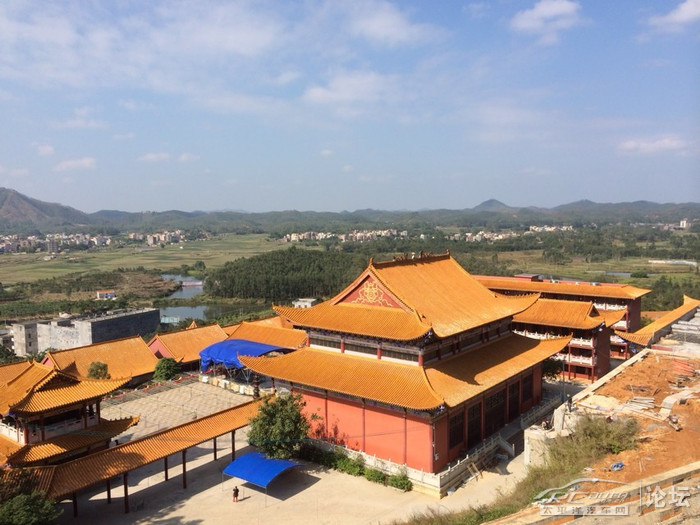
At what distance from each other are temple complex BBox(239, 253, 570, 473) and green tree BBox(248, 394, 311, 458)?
1.24 metres

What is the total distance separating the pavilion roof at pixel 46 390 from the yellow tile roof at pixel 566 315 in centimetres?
2415

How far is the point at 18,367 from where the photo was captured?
99.0 ft

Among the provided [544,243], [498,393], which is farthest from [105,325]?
[544,243]

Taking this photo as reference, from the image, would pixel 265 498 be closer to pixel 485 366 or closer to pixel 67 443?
pixel 67 443

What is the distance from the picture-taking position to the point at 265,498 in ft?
66.3

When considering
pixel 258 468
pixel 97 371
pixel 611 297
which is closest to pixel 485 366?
pixel 258 468

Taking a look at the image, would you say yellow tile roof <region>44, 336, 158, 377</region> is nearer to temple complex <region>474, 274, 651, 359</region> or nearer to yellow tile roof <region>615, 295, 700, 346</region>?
temple complex <region>474, 274, 651, 359</region>

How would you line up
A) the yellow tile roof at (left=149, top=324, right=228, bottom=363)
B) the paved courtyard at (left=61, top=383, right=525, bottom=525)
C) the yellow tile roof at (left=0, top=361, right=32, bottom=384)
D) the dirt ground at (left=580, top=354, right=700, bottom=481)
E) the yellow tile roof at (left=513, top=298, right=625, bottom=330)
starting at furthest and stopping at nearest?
the yellow tile roof at (left=149, top=324, right=228, bottom=363), the yellow tile roof at (left=513, top=298, right=625, bottom=330), the yellow tile roof at (left=0, top=361, right=32, bottom=384), the paved courtyard at (left=61, top=383, right=525, bottom=525), the dirt ground at (left=580, top=354, right=700, bottom=481)

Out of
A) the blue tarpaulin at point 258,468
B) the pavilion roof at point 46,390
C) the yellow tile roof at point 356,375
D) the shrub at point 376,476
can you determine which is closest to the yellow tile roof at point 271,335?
the yellow tile roof at point 356,375

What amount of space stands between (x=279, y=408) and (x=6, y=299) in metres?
93.7

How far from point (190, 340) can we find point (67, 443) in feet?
68.5

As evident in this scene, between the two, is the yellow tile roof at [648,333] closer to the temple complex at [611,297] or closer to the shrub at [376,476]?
the temple complex at [611,297]

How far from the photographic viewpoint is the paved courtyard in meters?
18.8

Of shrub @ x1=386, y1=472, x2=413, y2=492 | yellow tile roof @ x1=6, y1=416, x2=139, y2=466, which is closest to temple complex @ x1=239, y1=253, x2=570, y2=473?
shrub @ x1=386, y1=472, x2=413, y2=492
